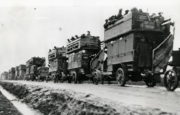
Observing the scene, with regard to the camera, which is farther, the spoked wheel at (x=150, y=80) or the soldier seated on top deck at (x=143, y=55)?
the soldier seated on top deck at (x=143, y=55)

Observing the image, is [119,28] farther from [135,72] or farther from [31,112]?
[31,112]

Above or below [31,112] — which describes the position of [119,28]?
above

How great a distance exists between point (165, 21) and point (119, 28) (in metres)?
2.65

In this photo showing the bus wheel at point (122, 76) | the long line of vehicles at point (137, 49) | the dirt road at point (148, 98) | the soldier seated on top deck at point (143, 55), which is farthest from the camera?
the bus wheel at point (122, 76)

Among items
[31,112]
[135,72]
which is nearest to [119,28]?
[135,72]

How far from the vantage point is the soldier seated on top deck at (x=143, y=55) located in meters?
16.7

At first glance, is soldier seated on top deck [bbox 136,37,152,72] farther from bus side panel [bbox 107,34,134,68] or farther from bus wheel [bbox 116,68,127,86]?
bus wheel [bbox 116,68,127,86]

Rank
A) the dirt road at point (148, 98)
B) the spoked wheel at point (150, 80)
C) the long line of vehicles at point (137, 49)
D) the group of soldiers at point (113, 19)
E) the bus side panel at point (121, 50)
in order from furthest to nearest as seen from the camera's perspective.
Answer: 1. the group of soldiers at point (113, 19)
2. the bus side panel at point (121, 50)
3. the spoked wheel at point (150, 80)
4. the long line of vehicles at point (137, 49)
5. the dirt road at point (148, 98)

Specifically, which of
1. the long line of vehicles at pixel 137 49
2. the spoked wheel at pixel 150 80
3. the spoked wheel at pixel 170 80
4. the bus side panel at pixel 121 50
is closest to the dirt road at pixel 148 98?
the spoked wheel at pixel 170 80

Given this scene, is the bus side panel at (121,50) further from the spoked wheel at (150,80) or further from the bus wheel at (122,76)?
the spoked wheel at (150,80)

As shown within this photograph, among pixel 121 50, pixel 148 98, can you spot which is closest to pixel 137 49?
pixel 121 50

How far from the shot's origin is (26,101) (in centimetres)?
2033

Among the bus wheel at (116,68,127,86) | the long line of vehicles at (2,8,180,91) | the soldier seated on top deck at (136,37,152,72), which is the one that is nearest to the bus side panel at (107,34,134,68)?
the long line of vehicles at (2,8,180,91)

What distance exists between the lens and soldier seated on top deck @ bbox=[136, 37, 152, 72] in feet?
54.7
